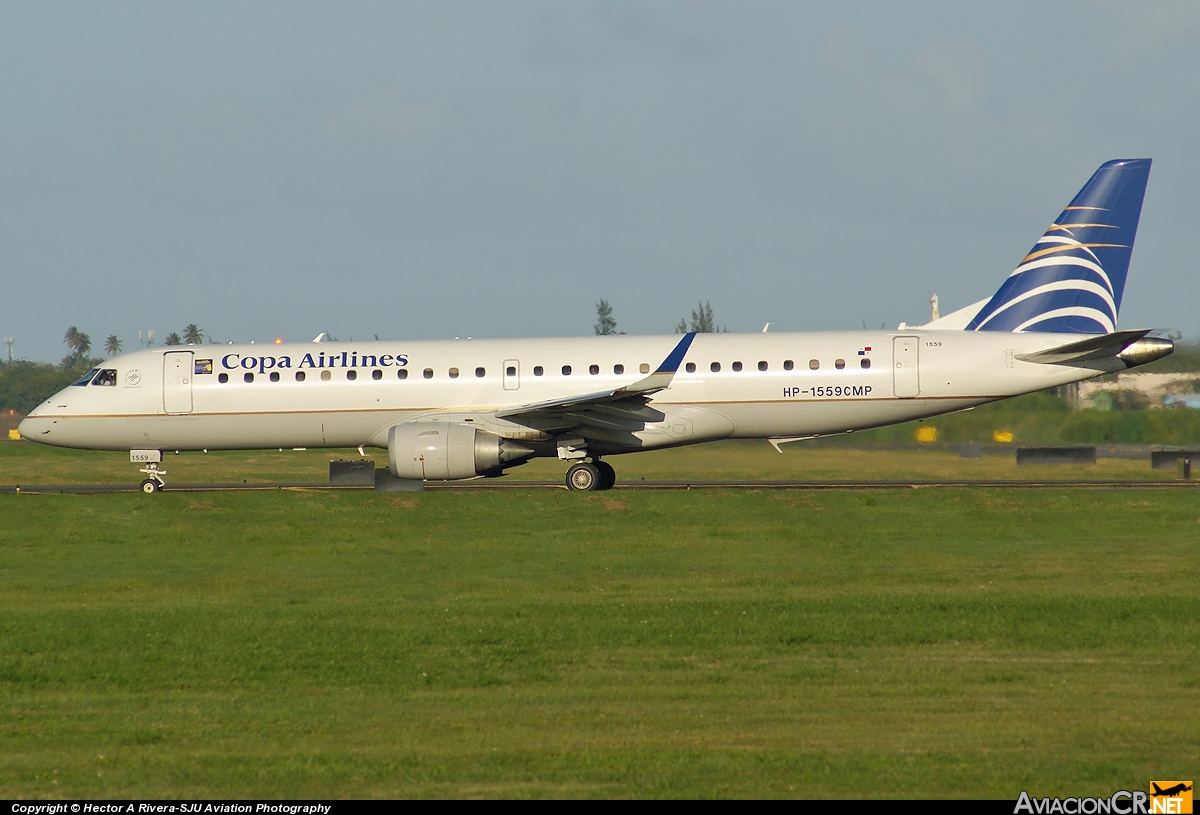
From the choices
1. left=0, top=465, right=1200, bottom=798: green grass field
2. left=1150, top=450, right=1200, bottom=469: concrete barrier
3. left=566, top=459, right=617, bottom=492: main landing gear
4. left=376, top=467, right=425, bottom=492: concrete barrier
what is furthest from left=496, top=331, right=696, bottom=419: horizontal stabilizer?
left=1150, top=450, right=1200, bottom=469: concrete barrier

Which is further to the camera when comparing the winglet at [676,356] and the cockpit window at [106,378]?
the cockpit window at [106,378]

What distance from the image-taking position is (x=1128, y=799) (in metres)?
6.47

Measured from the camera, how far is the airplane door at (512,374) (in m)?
26.2

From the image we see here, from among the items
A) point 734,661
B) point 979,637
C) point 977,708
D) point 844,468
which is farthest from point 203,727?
point 844,468

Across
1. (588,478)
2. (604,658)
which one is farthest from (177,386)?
(604,658)

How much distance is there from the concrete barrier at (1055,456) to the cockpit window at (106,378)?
23135 millimetres

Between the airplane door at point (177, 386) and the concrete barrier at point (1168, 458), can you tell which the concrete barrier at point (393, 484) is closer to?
the airplane door at point (177, 386)

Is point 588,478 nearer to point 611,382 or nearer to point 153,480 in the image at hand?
point 611,382

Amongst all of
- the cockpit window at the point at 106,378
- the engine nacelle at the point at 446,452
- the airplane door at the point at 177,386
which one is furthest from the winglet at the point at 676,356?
the cockpit window at the point at 106,378

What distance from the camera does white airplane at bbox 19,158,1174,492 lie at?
25188 mm

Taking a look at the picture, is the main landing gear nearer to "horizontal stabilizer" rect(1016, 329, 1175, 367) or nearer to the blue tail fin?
the blue tail fin

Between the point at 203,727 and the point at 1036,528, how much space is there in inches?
564

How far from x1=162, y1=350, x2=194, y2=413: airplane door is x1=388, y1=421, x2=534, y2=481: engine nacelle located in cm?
572

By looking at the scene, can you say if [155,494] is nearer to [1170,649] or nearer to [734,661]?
[734,661]
